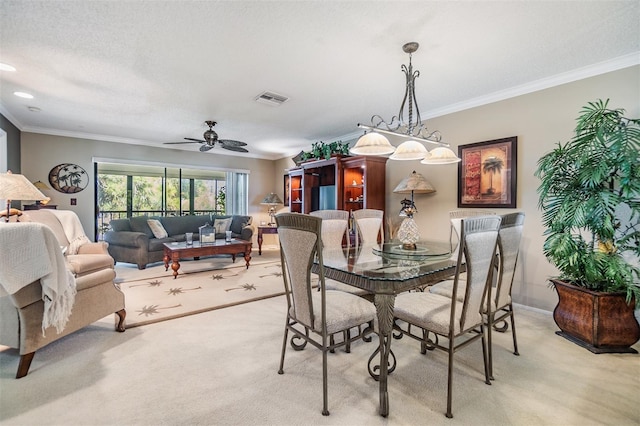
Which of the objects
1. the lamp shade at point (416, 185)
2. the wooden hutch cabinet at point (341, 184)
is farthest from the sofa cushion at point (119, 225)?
the lamp shade at point (416, 185)

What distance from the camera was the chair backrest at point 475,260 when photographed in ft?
5.16

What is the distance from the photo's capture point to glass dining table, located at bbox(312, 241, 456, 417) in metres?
1.62

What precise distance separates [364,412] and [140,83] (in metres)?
3.70

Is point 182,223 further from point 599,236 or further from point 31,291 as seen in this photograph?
point 599,236

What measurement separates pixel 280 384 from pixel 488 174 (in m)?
3.20

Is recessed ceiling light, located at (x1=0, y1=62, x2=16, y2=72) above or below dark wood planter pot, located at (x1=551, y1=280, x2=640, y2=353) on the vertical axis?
above

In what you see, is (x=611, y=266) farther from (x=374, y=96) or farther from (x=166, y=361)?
(x=166, y=361)

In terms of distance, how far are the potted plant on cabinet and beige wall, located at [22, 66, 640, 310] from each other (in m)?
0.47

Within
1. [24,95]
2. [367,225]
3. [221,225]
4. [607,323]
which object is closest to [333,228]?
[367,225]

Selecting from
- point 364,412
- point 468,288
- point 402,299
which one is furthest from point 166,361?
point 468,288

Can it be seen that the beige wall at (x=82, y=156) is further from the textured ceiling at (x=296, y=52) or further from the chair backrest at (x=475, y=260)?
the chair backrest at (x=475, y=260)

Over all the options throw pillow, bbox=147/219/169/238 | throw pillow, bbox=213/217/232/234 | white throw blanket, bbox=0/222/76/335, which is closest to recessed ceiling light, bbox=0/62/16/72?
white throw blanket, bbox=0/222/76/335

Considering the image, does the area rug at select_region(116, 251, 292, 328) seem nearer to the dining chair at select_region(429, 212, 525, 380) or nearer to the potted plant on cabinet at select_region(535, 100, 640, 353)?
the dining chair at select_region(429, 212, 525, 380)

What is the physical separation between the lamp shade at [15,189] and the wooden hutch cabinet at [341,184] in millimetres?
3626
